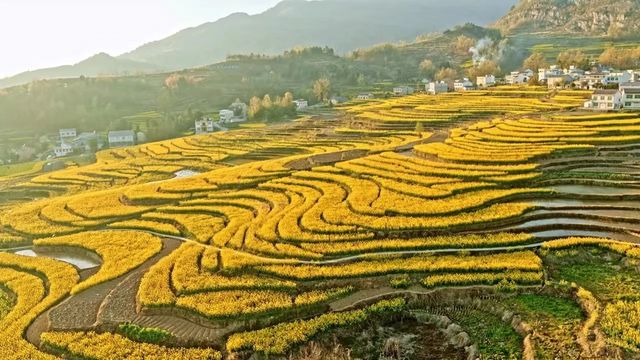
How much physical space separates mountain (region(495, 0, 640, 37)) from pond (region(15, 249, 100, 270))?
144 metres

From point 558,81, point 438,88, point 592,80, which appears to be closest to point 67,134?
point 438,88

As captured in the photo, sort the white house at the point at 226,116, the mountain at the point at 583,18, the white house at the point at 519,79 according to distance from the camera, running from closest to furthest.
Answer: the white house at the point at 226,116 < the white house at the point at 519,79 < the mountain at the point at 583,18

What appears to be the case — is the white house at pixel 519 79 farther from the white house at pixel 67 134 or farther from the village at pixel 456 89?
the white house at pixel 67 134

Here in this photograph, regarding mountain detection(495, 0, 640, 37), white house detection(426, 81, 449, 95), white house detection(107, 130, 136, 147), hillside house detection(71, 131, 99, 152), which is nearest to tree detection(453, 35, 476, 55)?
mountain detection(495, 0, 640, 37)

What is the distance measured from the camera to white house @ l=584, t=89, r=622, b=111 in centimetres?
4850

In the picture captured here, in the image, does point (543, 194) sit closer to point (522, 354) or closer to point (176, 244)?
point (522, 354)

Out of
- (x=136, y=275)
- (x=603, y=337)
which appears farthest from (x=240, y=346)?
(x=603, y=337)

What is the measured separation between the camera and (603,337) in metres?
16.2

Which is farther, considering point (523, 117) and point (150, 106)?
point (150, 106)

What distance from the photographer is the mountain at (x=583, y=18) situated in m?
140

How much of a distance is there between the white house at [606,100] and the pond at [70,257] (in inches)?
1897

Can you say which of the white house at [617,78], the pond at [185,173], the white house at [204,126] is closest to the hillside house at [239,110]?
the white house at [204,126]

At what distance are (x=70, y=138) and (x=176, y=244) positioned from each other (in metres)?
67.5

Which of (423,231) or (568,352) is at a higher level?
(423,231)
